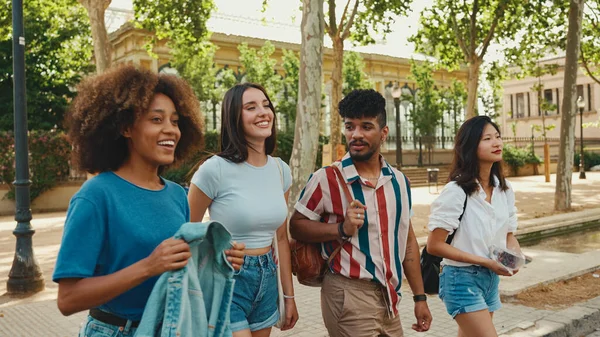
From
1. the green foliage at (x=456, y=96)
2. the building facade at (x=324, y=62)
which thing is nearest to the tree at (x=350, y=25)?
the building facade at (x=324, y=62)

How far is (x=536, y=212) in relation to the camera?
16.9m

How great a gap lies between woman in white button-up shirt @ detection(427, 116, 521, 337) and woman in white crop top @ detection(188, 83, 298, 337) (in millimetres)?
1082

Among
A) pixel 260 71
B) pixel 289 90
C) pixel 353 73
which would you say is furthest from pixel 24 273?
pixel 353 73

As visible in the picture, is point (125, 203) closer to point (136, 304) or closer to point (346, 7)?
point (136, 304)

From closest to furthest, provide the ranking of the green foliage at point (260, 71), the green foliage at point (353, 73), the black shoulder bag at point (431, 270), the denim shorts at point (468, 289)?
1. the denim shorts at point (468, 289)
2. the black shoulder bag at point (431, 270)
3. the green foliage at point (260, 71)
4. the green foliage at point (353, 73)

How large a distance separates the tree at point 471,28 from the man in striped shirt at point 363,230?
767 inches

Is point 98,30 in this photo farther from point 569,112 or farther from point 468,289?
point 468,289

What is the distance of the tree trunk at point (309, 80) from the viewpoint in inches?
400

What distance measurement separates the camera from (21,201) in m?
8.35

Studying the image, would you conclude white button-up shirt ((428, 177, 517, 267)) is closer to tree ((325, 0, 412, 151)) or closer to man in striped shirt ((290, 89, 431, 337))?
man in striped shirt ((290, 89, 431, 337))

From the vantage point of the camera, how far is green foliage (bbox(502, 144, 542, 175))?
39531 millimetres

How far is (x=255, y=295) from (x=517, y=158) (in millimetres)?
39816

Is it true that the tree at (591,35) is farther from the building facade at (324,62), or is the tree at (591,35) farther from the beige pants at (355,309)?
the beige pants at (355,309)

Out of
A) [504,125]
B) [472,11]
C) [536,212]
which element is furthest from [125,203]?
[504,125]
